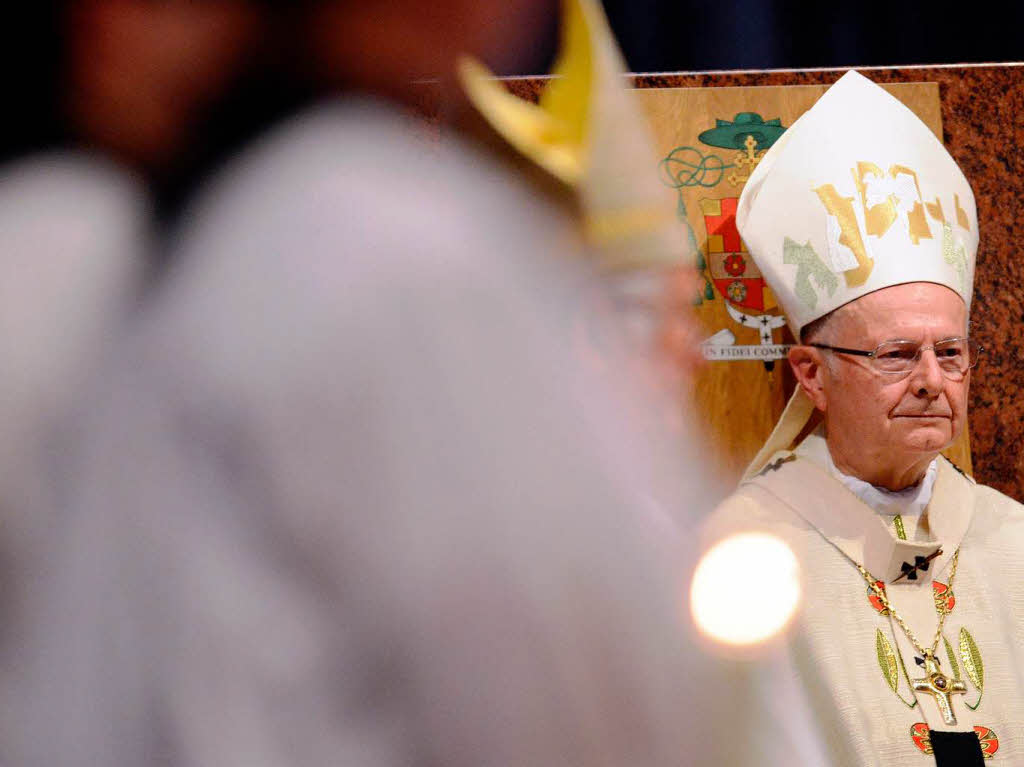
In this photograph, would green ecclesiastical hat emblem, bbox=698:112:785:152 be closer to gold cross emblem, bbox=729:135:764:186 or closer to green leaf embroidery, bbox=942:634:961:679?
gold cross emblem, bbox=729:135:764:186

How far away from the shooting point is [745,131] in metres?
2.70

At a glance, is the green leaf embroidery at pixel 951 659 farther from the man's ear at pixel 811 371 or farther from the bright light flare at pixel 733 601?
the bright light flare at pixel 733 601

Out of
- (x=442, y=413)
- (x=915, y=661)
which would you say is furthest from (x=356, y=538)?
(x=915, y=661)

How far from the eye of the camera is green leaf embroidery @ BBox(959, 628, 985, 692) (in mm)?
2342

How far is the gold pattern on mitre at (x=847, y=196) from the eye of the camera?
2.55 meters

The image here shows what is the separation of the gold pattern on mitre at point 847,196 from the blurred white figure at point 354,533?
202 centimetres

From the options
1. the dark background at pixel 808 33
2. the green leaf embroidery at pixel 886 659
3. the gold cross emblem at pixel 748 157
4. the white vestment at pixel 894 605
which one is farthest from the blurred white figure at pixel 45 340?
the dark background at pixel 808 33

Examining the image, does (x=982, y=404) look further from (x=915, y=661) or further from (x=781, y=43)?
(x=781, y=43)

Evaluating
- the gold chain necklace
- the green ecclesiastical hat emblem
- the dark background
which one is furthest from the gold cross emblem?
the gold chain necklace

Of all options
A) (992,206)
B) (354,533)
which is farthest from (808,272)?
(354,533)

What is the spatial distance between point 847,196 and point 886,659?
944 mm

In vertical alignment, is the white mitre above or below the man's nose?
above

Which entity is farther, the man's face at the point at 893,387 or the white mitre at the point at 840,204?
the white mitre at the point at 840,204

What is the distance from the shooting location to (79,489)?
2.11 ft
